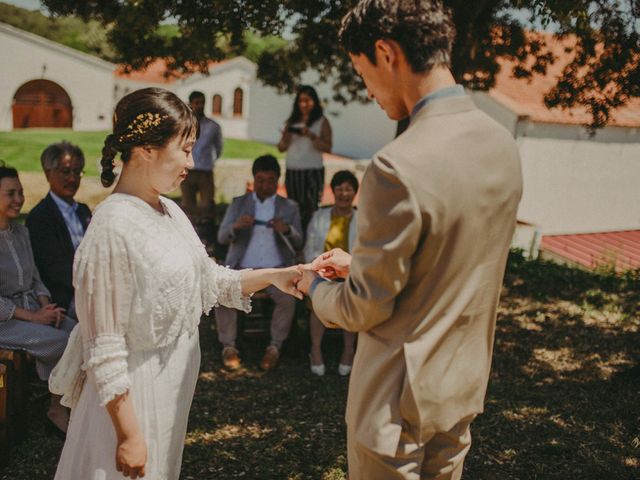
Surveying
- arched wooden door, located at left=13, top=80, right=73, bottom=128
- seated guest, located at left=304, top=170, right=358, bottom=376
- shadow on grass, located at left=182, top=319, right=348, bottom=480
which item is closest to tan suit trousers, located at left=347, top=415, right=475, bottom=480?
shadow on grass, located at left=182, top=319, right=348, bottom=480

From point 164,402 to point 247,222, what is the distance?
3697 mm

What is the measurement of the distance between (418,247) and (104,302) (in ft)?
3.52

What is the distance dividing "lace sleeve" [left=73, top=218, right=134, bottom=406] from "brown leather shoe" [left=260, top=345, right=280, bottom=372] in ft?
11.6

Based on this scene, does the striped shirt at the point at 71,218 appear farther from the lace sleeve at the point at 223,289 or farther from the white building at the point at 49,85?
the white building at the point at 49,85

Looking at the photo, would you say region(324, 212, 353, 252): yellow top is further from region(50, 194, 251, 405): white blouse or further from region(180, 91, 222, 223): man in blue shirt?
region(50, 194, 251, 405): white blouse

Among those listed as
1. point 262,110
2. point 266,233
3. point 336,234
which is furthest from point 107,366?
point 262,110

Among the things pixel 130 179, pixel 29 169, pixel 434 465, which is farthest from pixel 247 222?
pixel 29 169

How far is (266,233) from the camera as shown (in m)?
6.09

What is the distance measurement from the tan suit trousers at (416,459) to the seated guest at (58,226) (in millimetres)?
3231

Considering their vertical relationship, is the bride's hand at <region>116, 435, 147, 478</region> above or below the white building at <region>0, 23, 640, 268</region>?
below

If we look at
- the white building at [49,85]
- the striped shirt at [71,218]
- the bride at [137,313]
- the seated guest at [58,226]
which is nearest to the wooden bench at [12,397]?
the seated guest at [58,226]

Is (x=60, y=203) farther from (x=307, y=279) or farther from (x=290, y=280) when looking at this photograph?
(x=307, y=279)

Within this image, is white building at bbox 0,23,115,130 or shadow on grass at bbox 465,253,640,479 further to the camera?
white building at bbox 0,23,115,130

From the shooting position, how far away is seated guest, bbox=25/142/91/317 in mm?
4484
